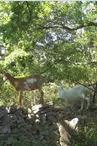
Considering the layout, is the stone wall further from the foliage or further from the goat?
the foliage

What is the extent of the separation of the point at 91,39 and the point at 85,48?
317mm

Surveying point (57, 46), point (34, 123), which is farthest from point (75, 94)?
point (57, 46)

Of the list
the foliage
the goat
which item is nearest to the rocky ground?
the goat

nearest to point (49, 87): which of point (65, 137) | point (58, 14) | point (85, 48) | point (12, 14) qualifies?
point (85, 48)

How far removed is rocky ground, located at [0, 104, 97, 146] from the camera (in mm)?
7953

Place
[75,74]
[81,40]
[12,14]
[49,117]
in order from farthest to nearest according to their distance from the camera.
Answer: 1. [81,40]
2. [75,74]
3. [49,117]
4. [12,14]

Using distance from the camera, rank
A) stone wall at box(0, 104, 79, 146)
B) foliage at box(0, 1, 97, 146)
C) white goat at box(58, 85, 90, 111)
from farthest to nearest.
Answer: foliage at box(0, 1, 97, 146), white goat at box(58, 85, 90, 111), stone wall at box(0, 104, 79, 146)

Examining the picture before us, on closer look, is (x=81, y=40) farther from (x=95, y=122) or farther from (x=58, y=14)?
(x=95, y=122)

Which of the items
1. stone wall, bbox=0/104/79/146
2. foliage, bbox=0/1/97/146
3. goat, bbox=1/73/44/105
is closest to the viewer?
stone wall, bbox=0/104/79/146

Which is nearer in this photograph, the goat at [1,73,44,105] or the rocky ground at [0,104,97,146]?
the rocky ground at [0,104,97,146]

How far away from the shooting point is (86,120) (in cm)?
867

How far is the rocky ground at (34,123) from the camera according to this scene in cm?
795

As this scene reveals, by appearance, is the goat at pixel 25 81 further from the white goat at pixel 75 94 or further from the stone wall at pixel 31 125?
the white goat at pixel 75 94

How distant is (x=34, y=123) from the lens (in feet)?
27.6
